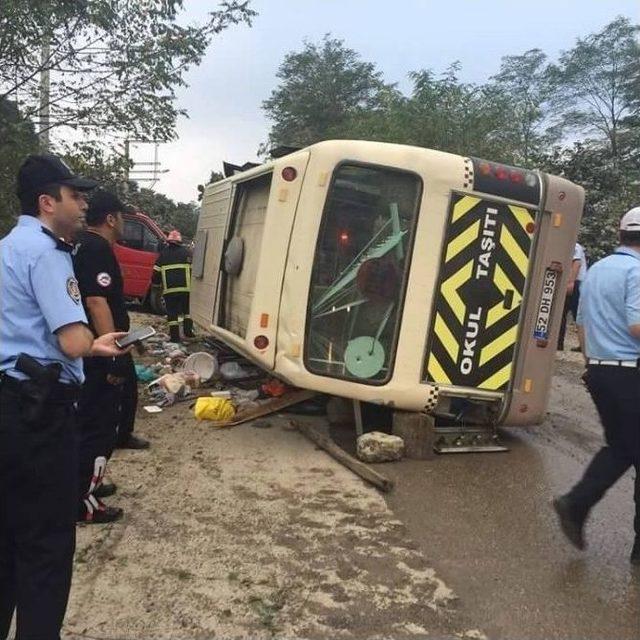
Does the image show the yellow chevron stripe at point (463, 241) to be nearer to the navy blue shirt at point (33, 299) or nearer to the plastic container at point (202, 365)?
the plastic container at point (202, 365)

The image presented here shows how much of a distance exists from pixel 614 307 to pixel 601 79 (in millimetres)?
22936

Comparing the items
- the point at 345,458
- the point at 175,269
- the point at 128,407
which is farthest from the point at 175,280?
the point at 345,458

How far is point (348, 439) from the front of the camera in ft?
18.1

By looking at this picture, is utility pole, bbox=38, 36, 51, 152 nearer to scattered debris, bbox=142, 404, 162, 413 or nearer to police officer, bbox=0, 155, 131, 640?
scattered debris, bbox=142, 404, 162, 413

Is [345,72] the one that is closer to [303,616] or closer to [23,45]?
[23,45]

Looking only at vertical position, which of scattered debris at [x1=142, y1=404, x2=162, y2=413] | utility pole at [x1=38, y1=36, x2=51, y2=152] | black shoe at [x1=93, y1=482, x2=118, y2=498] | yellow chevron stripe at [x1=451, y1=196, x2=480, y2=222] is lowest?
scattered debris at [x1=142, y1=404, x2=162, y2=413]

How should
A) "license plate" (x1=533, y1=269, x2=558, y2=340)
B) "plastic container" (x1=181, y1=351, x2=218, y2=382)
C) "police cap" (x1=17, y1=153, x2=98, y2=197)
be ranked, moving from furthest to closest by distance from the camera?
"plastic container" (x1=181, y1=351, x2=218, y2=382) < "license plate" (x1=533, y1=269, x2=558, y2=340) < "police cap" (x1=17, y1=153, x2=98, y2=197)

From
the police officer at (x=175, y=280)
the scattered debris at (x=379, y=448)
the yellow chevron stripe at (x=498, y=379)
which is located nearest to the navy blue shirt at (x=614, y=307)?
the yellow chevron stripe at (x=498, y=379)

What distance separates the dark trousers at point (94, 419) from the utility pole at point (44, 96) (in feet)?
19.3

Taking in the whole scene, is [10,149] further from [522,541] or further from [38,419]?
[522,541]

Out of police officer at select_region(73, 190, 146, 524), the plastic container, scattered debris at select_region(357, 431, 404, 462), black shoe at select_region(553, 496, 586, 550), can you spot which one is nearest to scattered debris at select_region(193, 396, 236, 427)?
the plastic container

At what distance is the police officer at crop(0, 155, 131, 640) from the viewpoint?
6.89 feet

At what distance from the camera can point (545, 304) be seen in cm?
528

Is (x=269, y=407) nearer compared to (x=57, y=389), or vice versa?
(x=57, y=389)
